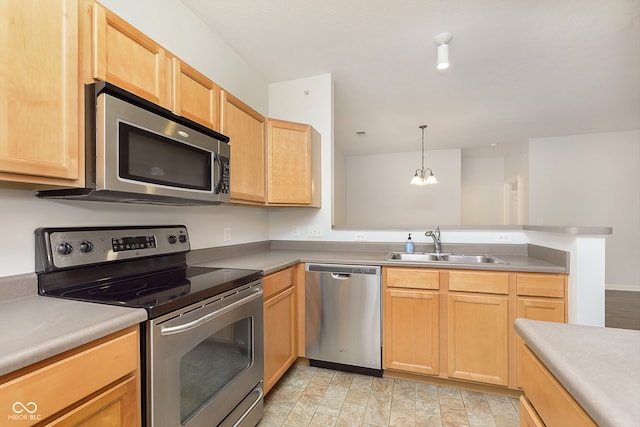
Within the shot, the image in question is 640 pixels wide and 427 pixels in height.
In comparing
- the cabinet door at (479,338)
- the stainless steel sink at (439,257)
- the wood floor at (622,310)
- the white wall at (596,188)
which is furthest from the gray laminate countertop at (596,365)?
the white wall at (596,188)

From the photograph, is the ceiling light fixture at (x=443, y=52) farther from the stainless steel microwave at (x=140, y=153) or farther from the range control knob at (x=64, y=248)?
the range control knob at (x=64, y=248)

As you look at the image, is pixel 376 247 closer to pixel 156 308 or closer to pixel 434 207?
pixel 156 308

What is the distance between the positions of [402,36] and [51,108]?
7.22ft

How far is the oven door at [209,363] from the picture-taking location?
99 cm

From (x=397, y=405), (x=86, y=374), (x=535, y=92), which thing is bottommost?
(x=397, y=405)

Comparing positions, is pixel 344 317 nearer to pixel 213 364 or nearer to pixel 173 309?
pixel 213 364

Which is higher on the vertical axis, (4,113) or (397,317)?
(4,113)

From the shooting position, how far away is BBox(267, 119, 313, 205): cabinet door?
229 centimetres

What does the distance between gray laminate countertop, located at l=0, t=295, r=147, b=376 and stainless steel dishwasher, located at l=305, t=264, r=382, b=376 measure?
140 cm

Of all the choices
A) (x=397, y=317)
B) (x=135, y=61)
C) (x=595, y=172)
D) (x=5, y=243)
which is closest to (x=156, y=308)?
(x=5, y=243)

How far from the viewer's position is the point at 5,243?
1.08 meters

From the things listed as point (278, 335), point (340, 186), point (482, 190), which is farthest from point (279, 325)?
point (482, 190)

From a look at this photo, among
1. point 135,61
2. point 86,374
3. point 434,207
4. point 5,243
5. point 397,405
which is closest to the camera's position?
point 86,374

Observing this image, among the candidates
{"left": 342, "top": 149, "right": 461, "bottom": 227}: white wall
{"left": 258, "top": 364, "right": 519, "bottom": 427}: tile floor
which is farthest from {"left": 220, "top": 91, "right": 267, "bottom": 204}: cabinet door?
{"left": 342, "top": 149, "right": 461, "bottom": 227}: white wall
